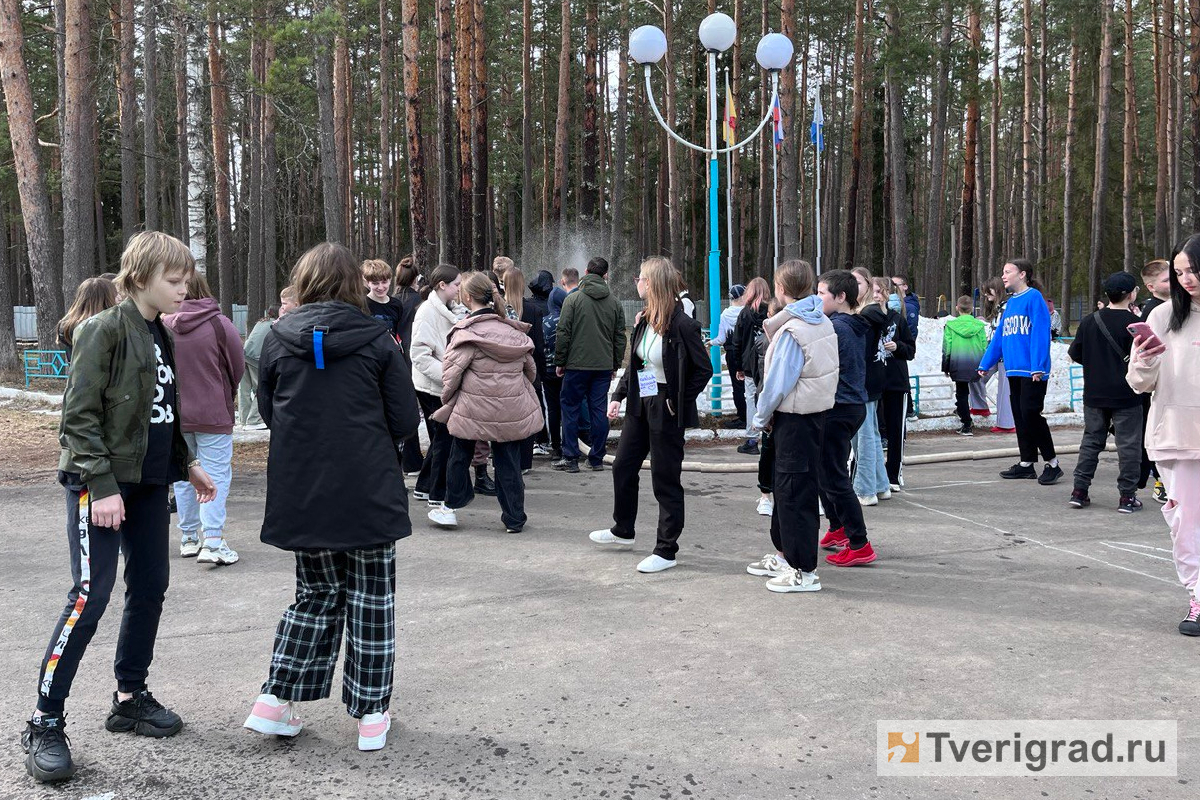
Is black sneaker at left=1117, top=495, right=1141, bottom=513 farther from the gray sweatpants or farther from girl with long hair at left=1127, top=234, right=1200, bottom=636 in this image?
girl with long hair at left=1127, top=234, right=1200, bottom=636

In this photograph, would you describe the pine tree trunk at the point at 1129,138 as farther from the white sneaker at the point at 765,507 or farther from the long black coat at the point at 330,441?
the long black coat at the point at 330,441

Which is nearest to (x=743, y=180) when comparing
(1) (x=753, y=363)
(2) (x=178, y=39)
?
(2) (x=178, y=39)

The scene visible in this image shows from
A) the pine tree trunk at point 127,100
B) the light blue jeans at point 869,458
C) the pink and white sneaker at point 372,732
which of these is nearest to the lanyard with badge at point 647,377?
the light blue jeans at point 869,458

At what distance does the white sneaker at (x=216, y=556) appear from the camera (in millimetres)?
6359

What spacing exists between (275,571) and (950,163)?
67819 mm

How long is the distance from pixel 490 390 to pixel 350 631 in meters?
3.56

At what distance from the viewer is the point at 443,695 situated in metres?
4.26

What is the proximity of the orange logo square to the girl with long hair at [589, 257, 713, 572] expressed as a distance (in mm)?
2549

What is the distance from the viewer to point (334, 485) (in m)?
3.67

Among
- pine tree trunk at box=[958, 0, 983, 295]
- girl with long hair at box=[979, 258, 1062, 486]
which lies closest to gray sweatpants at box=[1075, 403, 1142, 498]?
girl with long hair at box=[979, 258, 1062, 486]

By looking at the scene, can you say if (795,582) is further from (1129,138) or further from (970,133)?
(1129,138)

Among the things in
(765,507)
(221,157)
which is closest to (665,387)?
(765,507)

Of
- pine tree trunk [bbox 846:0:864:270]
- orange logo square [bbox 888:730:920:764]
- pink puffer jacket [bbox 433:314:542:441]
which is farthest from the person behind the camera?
pine tree trunk [bbox 846:0:864:270]

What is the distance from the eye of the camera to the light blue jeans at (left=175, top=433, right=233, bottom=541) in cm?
638
